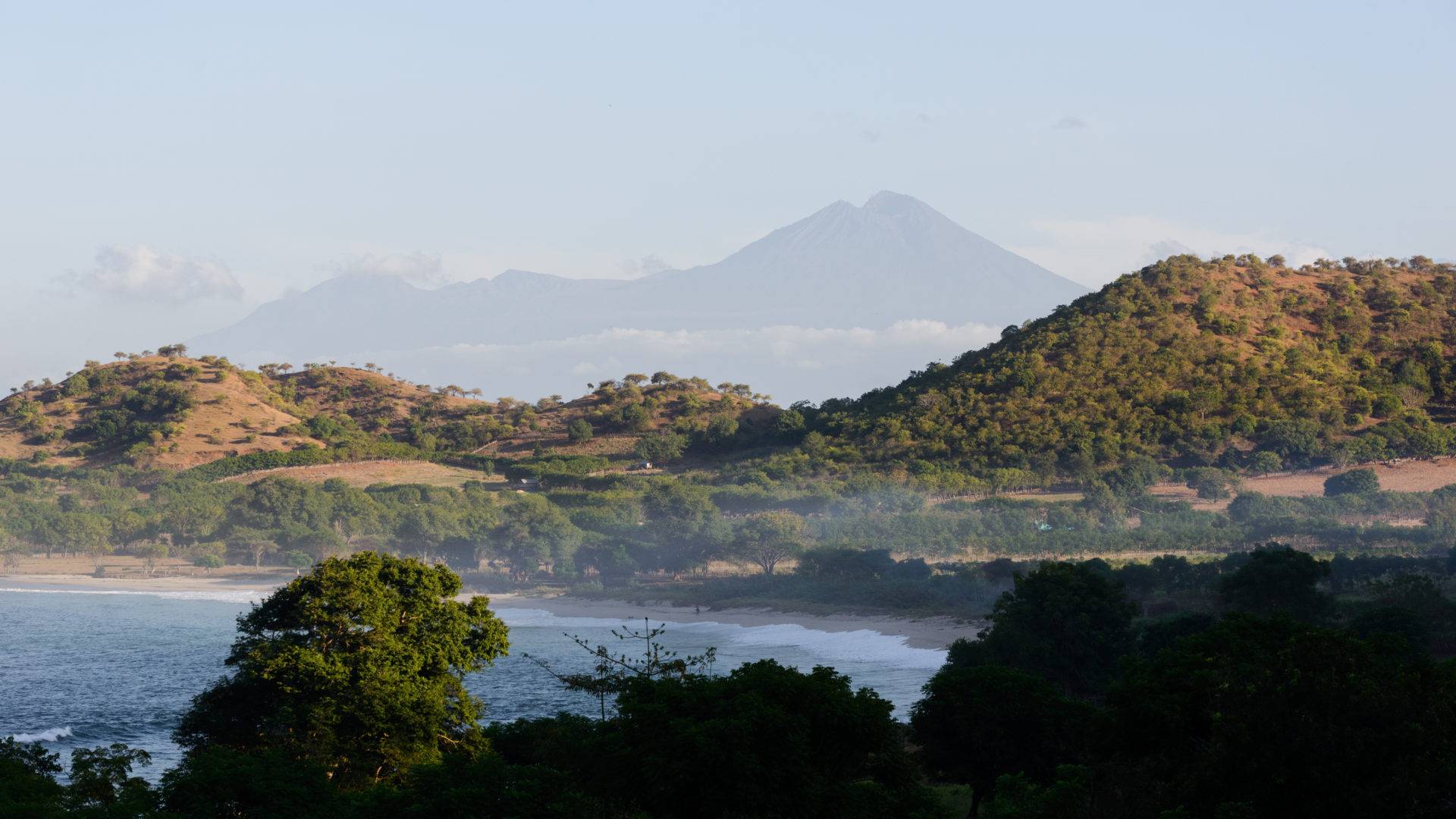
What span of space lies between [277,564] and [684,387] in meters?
71.4

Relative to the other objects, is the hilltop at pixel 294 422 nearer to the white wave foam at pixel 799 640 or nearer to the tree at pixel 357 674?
the white wave foam at pixel 799 640

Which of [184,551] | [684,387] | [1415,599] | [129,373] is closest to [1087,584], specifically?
[1415,599]

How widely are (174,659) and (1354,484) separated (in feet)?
288

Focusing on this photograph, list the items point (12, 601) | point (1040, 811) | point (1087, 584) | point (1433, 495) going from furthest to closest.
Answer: point (1433, 495) < point (12, 601) < point (1087, 584) < point (1040, 811)

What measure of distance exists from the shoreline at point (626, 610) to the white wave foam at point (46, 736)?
3796cm

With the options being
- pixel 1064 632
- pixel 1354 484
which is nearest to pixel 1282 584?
pixel 1064 632

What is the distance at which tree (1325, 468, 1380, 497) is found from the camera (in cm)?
10900

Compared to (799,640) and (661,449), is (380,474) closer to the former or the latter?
(661,449)

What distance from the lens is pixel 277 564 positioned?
118188 millimetres

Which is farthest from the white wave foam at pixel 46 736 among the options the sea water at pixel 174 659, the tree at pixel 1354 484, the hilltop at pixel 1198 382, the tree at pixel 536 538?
the tree at pixel 1354 484

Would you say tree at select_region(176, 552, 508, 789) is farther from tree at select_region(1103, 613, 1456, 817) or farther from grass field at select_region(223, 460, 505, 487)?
grass field at select_region(223, 460, 505, 487)

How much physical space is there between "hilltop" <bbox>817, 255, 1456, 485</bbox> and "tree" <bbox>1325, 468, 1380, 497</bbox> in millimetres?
4494

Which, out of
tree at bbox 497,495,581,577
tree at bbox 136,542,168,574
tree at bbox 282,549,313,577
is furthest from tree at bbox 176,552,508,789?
tree at bbox 136,542,168,574

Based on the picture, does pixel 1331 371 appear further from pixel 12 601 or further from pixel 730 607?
pixel 12 601
